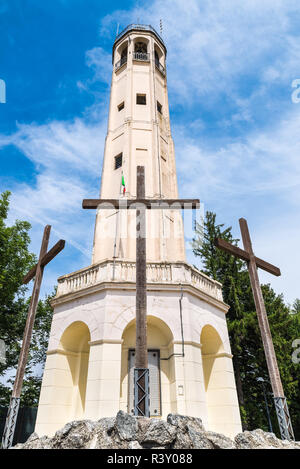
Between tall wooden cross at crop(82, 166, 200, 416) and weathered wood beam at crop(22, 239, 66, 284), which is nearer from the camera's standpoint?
tall wooden cross at crop(82, 166, 200, 416)

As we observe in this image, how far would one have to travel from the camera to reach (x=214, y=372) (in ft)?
45.5

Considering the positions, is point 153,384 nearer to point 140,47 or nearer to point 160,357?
point 160,357

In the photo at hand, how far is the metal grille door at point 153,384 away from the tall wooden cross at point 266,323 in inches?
184

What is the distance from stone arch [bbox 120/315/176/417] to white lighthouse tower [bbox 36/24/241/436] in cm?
4

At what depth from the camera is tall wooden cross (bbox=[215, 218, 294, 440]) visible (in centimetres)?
916

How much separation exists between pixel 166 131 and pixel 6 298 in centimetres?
1609

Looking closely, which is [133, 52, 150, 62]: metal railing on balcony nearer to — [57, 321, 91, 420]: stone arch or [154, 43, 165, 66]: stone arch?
[154, 43, 165, 66]: stone arch

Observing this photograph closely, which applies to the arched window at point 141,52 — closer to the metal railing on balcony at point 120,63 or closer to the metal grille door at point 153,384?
the metal railing on balcony at point 120,63

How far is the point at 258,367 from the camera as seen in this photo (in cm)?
2230

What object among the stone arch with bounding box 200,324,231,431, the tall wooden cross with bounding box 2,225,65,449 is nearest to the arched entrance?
the stone arch with bounding box 200,324,231,431

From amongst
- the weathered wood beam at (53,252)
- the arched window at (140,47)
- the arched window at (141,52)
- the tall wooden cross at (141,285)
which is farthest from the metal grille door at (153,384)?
the arched window at (140,47)

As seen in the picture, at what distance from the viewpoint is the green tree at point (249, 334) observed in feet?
70.0
